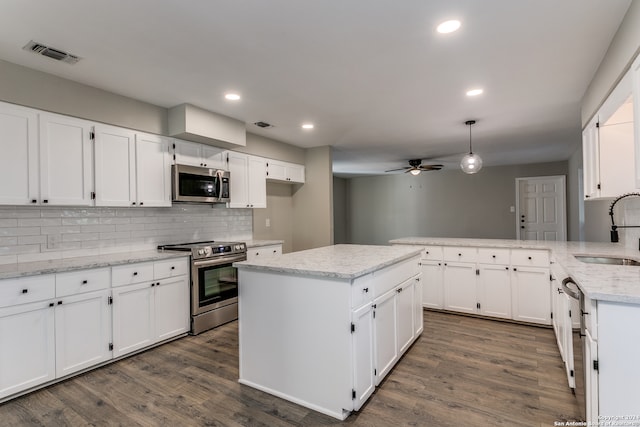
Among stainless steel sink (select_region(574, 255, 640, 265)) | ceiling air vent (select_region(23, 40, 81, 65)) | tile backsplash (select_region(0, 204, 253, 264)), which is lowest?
stainless steel sink (select_region(574, 255, 640, 265))

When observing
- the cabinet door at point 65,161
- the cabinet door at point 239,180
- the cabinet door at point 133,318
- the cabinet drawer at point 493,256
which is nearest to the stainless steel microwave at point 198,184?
the cabinet door at point 239,180

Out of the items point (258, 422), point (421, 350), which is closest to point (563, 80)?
point (421, 350)

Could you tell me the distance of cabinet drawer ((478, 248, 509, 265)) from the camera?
3.69 m

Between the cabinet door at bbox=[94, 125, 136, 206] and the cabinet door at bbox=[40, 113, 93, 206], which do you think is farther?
the cabinet door at bbox=[94, 125, 136, 206]

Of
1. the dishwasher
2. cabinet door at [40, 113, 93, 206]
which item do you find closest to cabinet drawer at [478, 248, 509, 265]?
the dishwasher

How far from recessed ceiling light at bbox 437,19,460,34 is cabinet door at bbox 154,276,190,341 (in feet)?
10.2

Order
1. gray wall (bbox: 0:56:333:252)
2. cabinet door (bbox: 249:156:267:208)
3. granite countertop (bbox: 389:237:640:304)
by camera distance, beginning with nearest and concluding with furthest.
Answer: granite countertop (bbox: 389:237:640:304) → gray wall (bbox: 0:56:333:252) → cabinet door (bbox: 249:156:267:208)

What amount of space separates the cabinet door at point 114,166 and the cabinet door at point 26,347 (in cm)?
103

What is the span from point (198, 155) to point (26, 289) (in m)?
2.06

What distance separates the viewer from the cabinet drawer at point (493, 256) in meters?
3.69

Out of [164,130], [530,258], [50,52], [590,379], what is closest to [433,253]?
[530,258]

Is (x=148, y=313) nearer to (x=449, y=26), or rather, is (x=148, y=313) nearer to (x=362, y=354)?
(x=362, y=354)

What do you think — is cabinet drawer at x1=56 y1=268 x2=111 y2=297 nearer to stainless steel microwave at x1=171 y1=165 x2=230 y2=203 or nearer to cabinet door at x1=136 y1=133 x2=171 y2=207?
cabinet door at x1=136 y1=133 x2=171 y2=207

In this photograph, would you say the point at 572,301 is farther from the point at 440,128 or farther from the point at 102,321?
the point at 102,321
